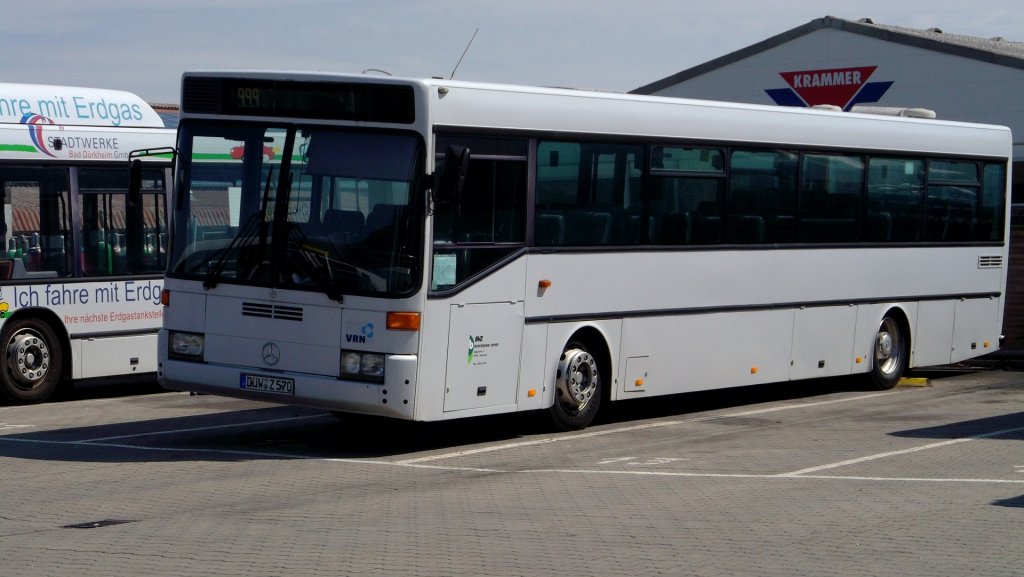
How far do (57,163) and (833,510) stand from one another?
10591 mm

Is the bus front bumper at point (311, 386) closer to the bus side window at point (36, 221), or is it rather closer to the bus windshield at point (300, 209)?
the bus windshield at point (300, 209)

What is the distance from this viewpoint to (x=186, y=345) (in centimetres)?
1277

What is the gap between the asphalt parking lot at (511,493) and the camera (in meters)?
8.23

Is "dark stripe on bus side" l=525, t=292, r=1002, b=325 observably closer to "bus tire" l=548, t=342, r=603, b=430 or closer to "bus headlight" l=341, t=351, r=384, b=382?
"bus tire" l=548, t=342, r=603, b=430

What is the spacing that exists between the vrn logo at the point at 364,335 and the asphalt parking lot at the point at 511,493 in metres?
1.06

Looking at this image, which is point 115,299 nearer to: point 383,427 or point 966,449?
point 383,427

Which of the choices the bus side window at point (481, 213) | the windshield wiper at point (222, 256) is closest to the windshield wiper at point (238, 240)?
the windshield wiper at point (222, 256)

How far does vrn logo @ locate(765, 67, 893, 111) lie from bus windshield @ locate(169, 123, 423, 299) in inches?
899

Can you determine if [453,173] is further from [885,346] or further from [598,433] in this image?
[885,346]

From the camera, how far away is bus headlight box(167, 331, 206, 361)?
41.6 feet

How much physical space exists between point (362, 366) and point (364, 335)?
0.26 m

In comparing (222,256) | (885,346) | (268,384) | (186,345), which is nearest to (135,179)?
(222,256)

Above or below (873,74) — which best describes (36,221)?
below

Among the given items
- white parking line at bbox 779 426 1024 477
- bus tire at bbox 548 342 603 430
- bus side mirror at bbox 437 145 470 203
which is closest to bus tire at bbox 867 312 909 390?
white parking line at bbox 779 426 1024 477
